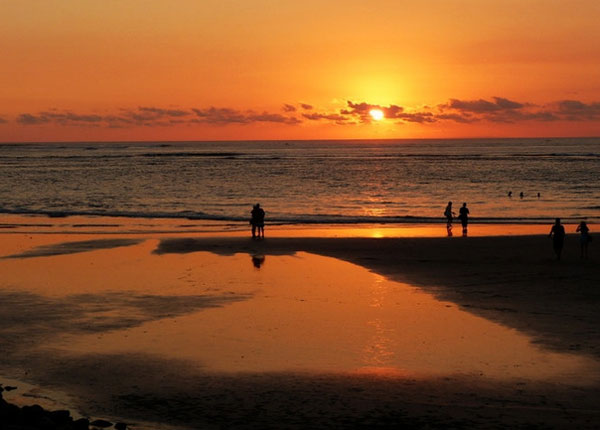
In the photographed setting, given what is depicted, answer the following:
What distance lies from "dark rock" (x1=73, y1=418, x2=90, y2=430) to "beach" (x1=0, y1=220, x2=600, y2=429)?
0.77m

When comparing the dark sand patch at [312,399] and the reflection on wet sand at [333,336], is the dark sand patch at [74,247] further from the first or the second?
the dark sand patch at [312,399]

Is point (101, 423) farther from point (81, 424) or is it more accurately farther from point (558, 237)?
point (558, 237)

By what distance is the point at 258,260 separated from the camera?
1100 inches

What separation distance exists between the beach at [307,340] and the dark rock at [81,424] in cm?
77

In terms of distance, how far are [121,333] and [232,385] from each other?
452 centimetres

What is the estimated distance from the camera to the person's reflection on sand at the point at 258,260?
26906 millimetres

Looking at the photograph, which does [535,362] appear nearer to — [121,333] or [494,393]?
[494,393]

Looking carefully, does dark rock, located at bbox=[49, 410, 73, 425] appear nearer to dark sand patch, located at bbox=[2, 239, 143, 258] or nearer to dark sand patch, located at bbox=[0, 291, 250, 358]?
dark sand patch, located at bbox=[0, 291, 250, 358]

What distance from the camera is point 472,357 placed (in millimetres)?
14945

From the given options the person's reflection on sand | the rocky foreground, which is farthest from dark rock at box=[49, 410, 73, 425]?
the person's reflection on sand

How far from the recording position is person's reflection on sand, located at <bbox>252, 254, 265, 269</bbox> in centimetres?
2691

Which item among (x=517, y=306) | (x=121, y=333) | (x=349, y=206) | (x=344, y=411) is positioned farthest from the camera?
(x=349, y=206)

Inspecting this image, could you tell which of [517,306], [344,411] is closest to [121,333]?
[344,411]

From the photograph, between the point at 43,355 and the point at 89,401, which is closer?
the point at 89,401
